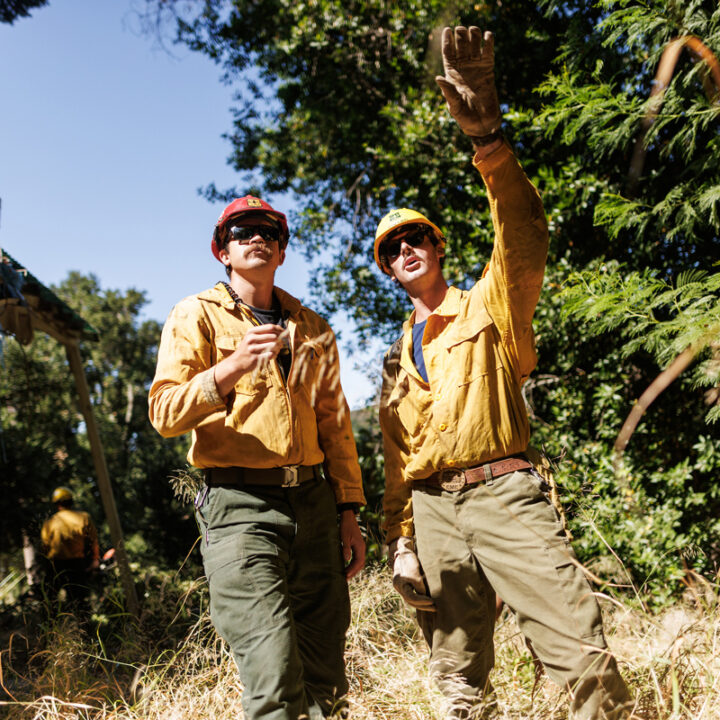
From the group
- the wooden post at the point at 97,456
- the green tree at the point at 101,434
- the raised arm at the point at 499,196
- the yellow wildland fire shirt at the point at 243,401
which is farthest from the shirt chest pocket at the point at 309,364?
the wooden post at the point at 97,456

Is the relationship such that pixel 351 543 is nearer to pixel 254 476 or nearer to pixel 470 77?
pixel 254 476

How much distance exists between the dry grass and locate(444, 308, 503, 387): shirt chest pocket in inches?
36.2

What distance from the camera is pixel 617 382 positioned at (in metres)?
4.52

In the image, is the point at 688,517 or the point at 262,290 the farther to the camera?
the point at 688,517

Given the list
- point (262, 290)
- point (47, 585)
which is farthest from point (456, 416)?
point (47, 585)

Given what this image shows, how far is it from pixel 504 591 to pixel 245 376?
120cm

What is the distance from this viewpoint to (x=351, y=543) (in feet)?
7.83

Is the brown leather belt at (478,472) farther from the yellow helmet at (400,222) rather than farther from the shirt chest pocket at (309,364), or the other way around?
the yellow helmet at (400,222)

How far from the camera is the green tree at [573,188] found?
3.42 m

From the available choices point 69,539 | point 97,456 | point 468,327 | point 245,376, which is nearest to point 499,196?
point 468,327

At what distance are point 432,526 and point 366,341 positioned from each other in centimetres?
393

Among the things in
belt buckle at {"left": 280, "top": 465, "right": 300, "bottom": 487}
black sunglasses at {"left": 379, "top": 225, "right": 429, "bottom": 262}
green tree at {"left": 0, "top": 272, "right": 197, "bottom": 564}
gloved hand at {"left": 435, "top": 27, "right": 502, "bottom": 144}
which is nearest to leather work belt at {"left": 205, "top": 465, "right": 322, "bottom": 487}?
belt buckle at {"left": 280, "top": 465, "right": 300, "bottom": 487}

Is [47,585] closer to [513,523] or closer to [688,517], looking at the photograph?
[513,523]

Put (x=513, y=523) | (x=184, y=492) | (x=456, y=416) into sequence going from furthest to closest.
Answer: (x=184, y=492) → (x=456, y=416) → (x=513, y=523)
